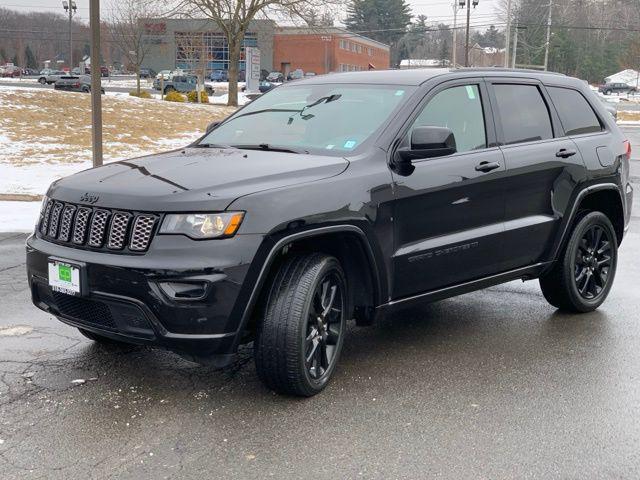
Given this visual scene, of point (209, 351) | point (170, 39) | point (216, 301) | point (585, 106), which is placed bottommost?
point (209, 351)

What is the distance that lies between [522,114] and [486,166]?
2.50 feet

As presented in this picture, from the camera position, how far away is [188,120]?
27.5m

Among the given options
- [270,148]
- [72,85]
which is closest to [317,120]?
[270,148]

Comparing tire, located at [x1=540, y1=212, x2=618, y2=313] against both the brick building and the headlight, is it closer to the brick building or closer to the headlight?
the headlight

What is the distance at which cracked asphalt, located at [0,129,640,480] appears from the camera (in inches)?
131

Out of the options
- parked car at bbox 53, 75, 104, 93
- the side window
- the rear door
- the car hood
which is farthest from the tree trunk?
the car hood

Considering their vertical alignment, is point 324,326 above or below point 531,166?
below

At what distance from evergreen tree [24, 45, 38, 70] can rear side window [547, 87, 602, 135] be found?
109346mm

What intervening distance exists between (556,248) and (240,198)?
2.83 metres

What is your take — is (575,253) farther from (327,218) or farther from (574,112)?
(327,218)

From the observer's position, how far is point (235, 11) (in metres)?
38.5

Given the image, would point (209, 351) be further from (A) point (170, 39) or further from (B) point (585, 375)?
(A) point (170, 39)

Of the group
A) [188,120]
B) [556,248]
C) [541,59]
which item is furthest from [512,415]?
[541,59]

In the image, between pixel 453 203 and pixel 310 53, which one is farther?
pixel 310 53
